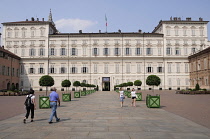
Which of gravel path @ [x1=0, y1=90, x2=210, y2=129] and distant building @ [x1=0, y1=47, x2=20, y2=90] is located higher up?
distant building @ [x1=0, y1=47, x2=20, y2=90]

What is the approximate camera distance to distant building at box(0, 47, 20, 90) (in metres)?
50.9

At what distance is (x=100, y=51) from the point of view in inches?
2457

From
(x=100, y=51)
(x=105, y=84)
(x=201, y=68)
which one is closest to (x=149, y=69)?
(x=105, y=84)

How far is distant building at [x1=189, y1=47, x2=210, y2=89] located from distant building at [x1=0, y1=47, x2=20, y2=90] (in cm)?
4508

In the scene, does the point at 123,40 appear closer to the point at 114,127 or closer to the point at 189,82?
the point at 189,82

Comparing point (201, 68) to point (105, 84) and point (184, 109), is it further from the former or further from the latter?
point (184, 109)

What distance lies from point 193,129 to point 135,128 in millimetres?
2250

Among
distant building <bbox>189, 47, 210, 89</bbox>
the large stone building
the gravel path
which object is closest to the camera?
the gravel path

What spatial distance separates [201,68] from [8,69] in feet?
150

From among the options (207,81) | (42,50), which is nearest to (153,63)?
(207,81)

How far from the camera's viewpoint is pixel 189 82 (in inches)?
2413

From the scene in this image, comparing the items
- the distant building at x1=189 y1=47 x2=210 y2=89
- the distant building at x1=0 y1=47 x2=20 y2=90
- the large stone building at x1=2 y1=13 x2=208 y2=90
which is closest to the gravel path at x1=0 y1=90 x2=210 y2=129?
the distant building at x1=189 y1=47 x2=210 y2=89

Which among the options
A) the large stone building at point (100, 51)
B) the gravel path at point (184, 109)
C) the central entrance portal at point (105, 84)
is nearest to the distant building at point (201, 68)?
the large stone building at point (100, 51)

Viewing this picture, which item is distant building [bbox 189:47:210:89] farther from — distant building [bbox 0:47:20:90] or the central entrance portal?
distant building [bbox 0:47:20:90]
